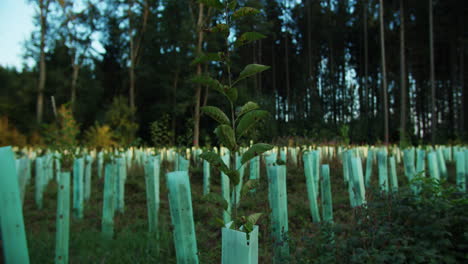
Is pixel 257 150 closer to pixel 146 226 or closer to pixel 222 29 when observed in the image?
pixel 222 29

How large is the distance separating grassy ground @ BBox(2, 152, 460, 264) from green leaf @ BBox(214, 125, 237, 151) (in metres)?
Result: 0.40

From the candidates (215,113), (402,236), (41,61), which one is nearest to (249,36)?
(215,113)

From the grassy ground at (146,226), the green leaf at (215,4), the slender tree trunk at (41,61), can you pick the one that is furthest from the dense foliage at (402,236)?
the slender tree trunk at (41,61)

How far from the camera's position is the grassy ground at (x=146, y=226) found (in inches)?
118

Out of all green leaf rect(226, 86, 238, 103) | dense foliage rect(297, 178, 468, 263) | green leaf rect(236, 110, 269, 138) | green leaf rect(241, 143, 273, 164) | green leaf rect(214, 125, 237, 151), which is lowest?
dense foliage rect(297, 178, 468, 263)

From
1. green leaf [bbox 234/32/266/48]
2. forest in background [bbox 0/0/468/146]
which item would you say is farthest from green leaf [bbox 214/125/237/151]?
forest in background [bbox 0/0/468/146]

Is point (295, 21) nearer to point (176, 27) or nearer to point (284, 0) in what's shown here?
point (284, 0)

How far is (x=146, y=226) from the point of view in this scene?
421 cm

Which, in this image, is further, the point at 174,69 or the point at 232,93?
the point at 174,69

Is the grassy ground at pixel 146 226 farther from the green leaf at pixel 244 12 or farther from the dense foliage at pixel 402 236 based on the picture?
the green leaf at pixel 244 12

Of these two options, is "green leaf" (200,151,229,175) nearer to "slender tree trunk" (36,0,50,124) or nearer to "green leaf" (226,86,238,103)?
"green leaf" (226,86,238,103)

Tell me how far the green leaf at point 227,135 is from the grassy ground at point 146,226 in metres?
0.40

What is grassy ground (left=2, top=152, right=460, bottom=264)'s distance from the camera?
9.84ft

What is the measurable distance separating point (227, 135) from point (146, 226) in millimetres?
3514
